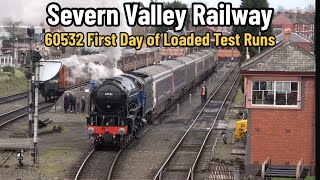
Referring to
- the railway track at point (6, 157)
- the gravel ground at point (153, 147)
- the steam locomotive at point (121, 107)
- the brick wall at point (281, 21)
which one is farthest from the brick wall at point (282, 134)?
the brick wall at point (281, 21)

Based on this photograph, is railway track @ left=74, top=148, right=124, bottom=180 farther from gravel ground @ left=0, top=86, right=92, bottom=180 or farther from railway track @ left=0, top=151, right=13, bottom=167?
railway track @ left=0, top=151, right=13, bottom=167

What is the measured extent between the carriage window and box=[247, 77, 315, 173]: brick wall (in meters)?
0.23

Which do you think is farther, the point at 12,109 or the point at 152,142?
the point at 12,109

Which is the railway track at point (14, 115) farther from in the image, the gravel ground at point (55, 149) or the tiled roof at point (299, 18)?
the tiled roof at point (299, 18)

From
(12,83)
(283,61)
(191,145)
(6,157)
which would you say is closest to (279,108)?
(283,61)

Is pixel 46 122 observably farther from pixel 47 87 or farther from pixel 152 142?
pixel 47 87

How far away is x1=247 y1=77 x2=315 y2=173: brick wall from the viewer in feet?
49.2

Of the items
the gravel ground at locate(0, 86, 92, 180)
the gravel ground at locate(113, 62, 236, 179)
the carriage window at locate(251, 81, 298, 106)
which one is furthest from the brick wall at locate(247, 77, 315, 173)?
the gravel ground at locate(0, 86, 92, 180)

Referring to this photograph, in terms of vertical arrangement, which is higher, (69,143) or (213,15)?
(213,15)

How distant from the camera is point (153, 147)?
20.0 meters

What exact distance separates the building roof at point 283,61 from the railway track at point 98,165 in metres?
5.11

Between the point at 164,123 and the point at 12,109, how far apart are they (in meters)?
11.1

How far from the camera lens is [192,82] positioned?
45219 millimetres

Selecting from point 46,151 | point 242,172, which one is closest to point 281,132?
point 242,172
